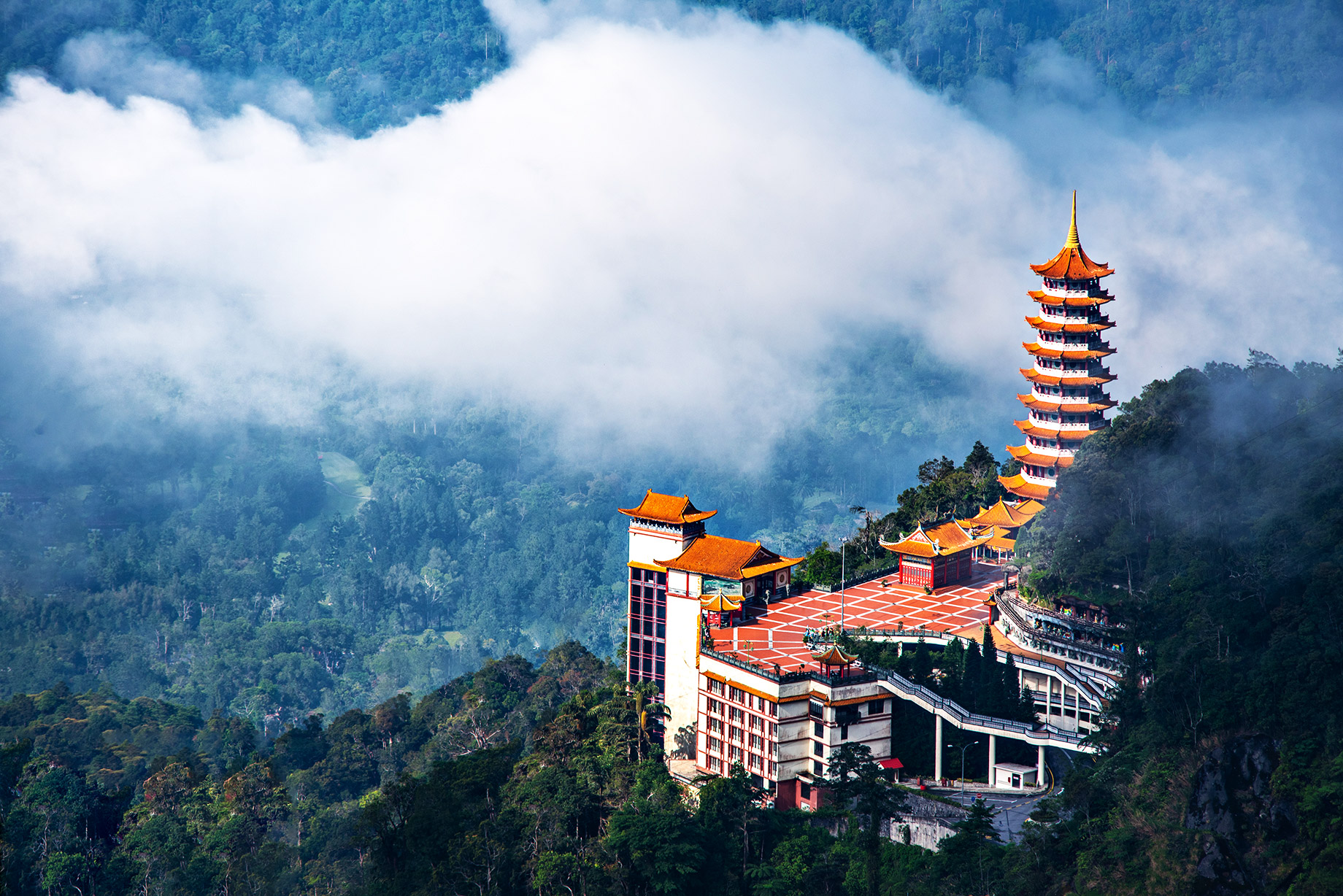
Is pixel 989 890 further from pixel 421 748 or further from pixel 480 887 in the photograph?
pixel 421 748

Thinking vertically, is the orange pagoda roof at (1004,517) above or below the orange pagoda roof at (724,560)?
above

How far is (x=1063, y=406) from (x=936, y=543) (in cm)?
1079

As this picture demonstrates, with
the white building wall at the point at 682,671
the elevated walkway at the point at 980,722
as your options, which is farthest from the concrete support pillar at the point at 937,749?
the white building wall at the point at 682,671

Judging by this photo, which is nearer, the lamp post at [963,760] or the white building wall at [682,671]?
the lamp post at [963,760]

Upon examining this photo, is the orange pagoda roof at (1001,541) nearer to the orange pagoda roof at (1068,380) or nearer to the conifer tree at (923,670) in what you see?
the orange pagoda roof at (1068,380)

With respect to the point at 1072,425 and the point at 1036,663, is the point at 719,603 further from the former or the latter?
the point at 1072,425

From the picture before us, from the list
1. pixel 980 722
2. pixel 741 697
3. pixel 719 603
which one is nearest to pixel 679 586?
pixel 719 603

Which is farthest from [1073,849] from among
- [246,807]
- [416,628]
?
[416,628]

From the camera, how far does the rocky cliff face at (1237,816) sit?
45.3 metres

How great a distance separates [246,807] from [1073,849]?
41.7 metres

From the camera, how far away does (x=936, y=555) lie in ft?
219

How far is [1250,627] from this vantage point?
50.5 metres

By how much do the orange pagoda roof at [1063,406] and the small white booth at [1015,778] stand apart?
72.2 ft

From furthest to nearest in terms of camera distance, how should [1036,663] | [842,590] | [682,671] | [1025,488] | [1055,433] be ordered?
[1025,488] < [1055,433] < [842,590] < [682,671] < [1036,663]
